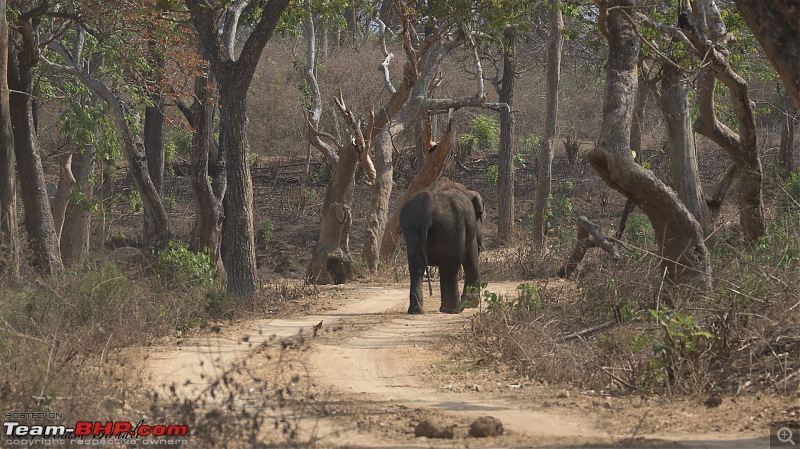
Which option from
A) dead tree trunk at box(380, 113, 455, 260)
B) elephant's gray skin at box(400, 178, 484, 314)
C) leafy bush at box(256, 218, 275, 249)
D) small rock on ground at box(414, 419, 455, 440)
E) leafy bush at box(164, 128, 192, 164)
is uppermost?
leafy bush at box(164, 128, 192, 164)

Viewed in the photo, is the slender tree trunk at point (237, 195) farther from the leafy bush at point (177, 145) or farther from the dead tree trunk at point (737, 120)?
the leafy bush at point (177, 145)

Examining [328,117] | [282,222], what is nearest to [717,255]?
[282,222]

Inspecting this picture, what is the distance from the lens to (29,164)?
16.7 m

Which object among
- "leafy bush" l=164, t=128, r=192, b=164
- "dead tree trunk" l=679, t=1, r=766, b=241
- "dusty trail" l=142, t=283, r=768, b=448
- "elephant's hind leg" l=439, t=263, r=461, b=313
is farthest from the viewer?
Result: "leafy bush" l=164, t=128, r=192, b=164

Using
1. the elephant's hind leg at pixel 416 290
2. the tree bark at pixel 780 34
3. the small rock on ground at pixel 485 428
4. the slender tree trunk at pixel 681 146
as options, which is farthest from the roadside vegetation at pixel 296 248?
the tree bark at pixel 780 34

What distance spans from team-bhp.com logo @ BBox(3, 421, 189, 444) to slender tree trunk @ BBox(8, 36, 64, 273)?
9.32m

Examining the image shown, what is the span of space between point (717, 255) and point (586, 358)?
4.58m

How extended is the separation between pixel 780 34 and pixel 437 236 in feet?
25.5

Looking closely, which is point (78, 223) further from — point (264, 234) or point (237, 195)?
point (237, 195)

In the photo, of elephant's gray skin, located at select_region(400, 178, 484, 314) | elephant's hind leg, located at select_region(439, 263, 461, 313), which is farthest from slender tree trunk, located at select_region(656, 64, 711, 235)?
elephant's hind leg, located at select_region(439, 263, 461, 313)

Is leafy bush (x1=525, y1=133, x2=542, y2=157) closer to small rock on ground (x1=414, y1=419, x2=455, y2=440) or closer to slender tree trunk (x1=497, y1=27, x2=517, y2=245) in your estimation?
slender tree trunk (x1=497, y1=27, x2=517, y2=245)

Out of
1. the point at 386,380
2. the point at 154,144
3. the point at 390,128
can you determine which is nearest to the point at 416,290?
the point at 386,380

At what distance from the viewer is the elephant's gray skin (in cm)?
1468

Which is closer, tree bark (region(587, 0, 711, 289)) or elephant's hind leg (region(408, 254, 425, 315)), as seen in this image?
tree bark (region(587, 0, 711, 289))
